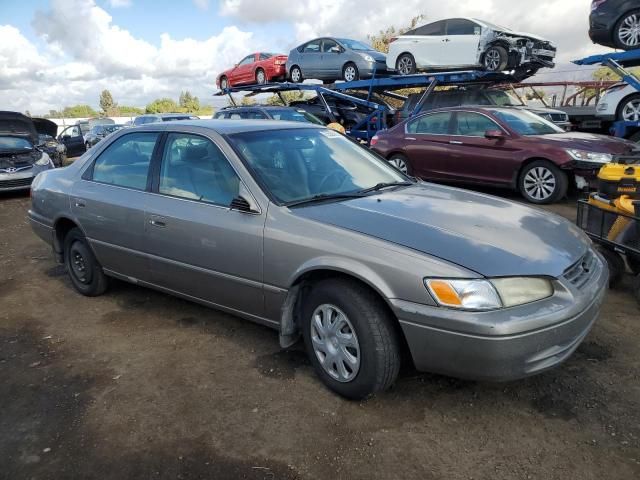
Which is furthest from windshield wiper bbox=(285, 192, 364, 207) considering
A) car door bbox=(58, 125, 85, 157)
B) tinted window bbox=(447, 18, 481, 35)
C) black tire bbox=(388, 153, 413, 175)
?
car door bbox=(58, 125, 85, 157)

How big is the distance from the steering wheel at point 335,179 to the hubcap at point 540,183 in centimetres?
536

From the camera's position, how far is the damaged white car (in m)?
11.6

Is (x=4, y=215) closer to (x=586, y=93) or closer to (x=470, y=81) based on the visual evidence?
(x=470, y=81)

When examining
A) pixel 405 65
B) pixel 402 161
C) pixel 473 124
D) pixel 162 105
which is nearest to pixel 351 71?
pixel 405 65

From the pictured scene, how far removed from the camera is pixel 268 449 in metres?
2.56

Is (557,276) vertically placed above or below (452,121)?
below

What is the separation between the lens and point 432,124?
934cm

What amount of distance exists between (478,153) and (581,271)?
599 cm

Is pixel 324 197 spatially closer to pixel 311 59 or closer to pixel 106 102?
pixel 311 59

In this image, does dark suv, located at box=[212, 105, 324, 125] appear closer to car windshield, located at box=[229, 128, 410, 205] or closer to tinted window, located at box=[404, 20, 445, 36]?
tinted window, located at box=[404, 20, 445, 36]

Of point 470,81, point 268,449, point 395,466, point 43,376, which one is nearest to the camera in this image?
point 395,466

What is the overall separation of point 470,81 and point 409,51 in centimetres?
178

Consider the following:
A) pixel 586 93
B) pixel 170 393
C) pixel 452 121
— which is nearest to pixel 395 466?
pixel 170 393

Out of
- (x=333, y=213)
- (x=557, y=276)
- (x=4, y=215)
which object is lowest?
(x=4, y=215)
